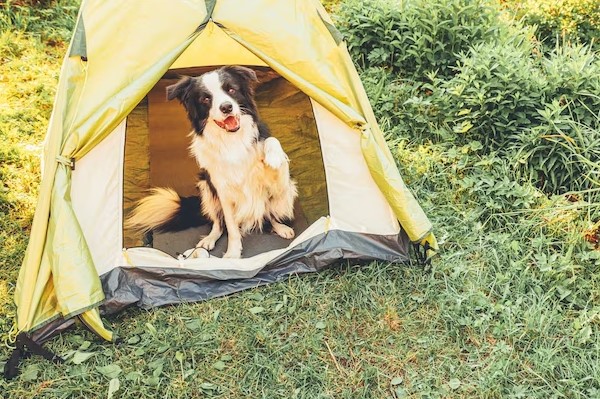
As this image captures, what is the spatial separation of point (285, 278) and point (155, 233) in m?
0.61

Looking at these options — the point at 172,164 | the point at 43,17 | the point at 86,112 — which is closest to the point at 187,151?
the point at 172,164

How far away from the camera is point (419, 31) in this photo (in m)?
3.38

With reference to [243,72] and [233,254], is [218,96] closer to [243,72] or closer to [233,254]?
[243,72]

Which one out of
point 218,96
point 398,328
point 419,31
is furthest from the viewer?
point 419,31

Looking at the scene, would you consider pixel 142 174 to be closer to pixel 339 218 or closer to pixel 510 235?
pixel 339 218

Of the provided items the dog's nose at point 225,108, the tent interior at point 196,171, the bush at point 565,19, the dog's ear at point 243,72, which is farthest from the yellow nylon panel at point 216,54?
the bush at point 565,19

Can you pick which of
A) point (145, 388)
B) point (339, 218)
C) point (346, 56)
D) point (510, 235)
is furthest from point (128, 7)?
point (510, 235)

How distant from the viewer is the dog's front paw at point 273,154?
2639 mm

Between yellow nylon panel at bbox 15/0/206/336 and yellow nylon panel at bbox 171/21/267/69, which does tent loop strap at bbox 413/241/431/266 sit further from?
yellow nylon panel at bbox 15/0/206/336

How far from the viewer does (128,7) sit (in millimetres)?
2277

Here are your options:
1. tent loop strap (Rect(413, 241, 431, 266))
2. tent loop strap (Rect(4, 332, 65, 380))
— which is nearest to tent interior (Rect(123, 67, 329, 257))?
tent loop strap (Rect(413, 241, 431, 266))

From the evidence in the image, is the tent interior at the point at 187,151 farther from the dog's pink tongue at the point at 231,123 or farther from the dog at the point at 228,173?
the dog's pink tongue at the point at 231,123

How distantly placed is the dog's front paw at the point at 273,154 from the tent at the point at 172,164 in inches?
3.4

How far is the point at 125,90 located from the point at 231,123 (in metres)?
0.51
